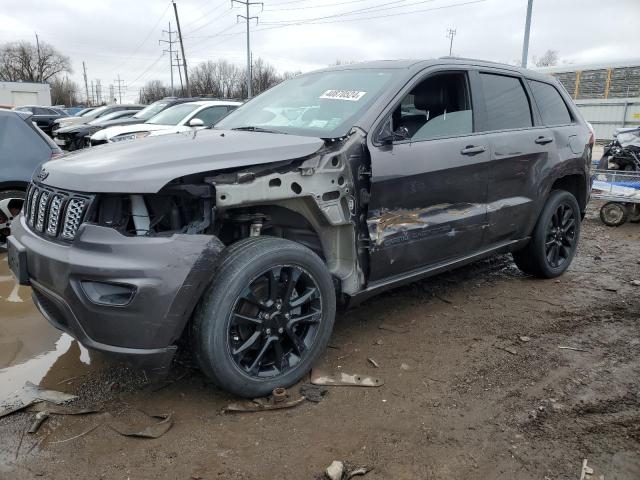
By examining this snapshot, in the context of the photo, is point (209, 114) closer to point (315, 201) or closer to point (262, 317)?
point (315, 201)

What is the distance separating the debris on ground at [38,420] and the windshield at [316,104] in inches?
82.9

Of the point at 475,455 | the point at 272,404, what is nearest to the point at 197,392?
the point at 272,404

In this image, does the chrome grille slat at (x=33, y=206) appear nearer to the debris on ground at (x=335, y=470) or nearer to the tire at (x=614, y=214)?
the debris on ground at (x=335, y=470)

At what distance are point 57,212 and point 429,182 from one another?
222 centimetres

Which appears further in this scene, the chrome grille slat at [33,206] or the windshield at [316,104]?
the windshield at [316,104]

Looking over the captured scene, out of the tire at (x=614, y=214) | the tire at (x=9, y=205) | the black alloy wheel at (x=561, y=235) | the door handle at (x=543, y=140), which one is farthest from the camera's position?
the tire at (x=614, y=214)

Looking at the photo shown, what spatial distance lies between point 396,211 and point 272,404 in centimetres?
139

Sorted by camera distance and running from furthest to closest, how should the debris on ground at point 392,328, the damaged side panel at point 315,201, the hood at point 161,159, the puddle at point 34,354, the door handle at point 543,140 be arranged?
the door handle at point 543,140 → the debris on ground at point 392,328 → the puddle at point 34,354 → the damaged side panel at point 315,201 → the hood at point 161,159

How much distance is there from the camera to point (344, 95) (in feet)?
11.7

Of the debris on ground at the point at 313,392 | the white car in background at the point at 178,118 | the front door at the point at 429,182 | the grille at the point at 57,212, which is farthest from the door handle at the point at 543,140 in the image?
the white car in background at the point at 178,118

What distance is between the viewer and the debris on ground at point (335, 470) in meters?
2.28

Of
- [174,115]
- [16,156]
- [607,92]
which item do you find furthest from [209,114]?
[607,92]

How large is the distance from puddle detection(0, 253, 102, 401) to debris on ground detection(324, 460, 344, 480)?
66.7 inches

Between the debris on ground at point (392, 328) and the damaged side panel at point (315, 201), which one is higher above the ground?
the damaged side panel at point (315, 201)
